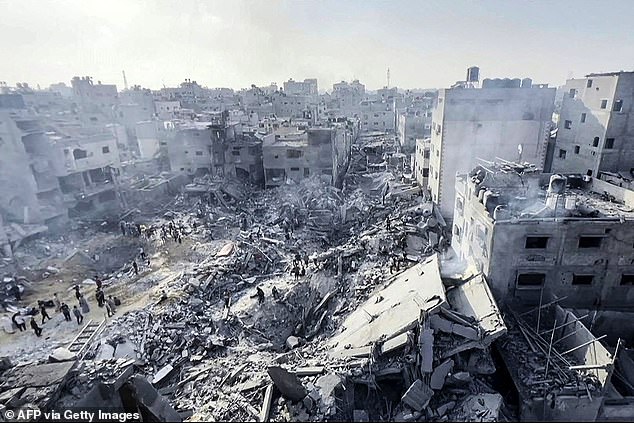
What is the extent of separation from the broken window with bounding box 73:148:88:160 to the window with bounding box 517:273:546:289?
3472 cm

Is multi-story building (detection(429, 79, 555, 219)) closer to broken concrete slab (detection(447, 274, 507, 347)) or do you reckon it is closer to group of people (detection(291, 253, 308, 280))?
group of people (detection(291, 253, 308, 280))

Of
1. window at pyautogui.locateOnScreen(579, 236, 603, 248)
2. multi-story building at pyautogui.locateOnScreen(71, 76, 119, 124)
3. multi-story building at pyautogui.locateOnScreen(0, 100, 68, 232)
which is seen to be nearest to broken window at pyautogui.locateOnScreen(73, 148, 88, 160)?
multi-story building at pyautogui.locateOnScreen(0, 100, 68, 232)

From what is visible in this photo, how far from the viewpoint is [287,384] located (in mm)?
11070

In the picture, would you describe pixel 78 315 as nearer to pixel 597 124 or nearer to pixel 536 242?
pixel 536 242

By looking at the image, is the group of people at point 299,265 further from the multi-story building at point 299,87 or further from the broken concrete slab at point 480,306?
the multi-story building at point 299,87

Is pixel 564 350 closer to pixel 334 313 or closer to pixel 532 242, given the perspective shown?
pixel 532 242

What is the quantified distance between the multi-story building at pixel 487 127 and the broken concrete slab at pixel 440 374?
18.8 metres

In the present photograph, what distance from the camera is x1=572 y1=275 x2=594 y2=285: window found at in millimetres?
16047

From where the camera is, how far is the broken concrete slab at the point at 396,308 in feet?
46.4

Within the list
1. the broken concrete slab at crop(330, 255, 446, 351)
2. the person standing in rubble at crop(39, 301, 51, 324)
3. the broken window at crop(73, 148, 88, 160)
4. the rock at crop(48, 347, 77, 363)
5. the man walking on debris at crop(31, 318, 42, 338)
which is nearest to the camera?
the rock at crop(48, 347, 77, 363)

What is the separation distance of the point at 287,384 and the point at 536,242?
1139 centimetres

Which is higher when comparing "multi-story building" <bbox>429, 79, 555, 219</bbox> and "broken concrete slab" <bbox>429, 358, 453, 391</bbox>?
"multi-story building" <bbox>429, 79, 555, 219</bbox>

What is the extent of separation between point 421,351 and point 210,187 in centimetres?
2863

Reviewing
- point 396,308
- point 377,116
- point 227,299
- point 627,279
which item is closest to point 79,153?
point 227,299
